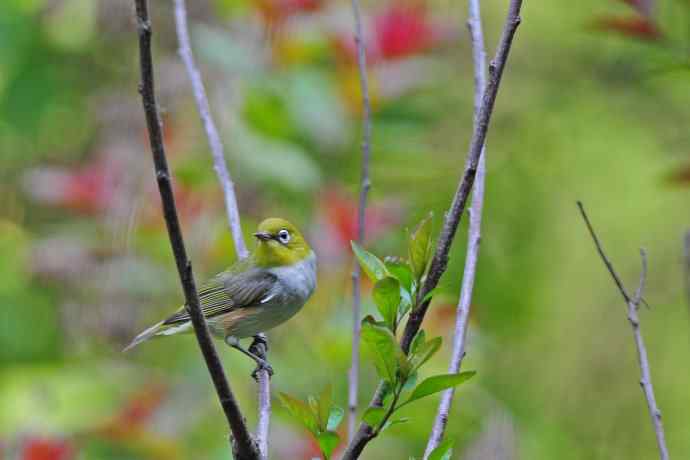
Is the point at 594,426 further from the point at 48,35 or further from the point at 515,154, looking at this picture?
the point at 48,35

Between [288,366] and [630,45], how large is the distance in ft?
9.54

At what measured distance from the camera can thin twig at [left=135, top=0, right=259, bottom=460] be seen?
1.35 meters

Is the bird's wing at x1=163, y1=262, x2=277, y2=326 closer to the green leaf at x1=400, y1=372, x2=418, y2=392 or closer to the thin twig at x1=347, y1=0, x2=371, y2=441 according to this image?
the thin twig at x1=347, y1=0, x2=371, y2=441

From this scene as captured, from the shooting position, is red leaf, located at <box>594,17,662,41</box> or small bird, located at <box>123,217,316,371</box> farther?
small bird, located at <box>123,217,316,371</box>

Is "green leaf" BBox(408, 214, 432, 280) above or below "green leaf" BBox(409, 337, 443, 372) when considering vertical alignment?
above

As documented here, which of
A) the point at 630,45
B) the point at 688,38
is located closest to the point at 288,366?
the point at 688,38

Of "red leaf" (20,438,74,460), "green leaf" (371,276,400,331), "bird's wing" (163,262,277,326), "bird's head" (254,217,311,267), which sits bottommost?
"red leaf" (20,438,74,460)

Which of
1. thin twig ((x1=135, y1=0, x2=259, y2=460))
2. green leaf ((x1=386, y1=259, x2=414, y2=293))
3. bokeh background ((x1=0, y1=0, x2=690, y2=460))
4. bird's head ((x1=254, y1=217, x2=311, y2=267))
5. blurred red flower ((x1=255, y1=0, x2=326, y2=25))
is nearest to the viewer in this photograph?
thin twig ((x1=135, y1=0, x2=259, y2=460))

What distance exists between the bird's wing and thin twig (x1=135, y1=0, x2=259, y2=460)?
70.5 inches

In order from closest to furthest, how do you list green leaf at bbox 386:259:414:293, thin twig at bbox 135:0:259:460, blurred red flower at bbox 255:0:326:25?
thin twig at bbox 135:0:259:460
green leaf at bbox 386:259:414:293
blurred red flower at bbox 255:0:326:25

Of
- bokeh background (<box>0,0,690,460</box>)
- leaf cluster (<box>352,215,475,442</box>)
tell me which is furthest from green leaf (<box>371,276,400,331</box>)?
bokeh background (<box>0,0,690,460</box>)

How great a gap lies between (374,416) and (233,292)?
80.8 inches

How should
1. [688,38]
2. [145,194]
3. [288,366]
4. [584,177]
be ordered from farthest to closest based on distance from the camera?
[584,177], [145,194], [688,38], [288,366]

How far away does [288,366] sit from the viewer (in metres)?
3.88
